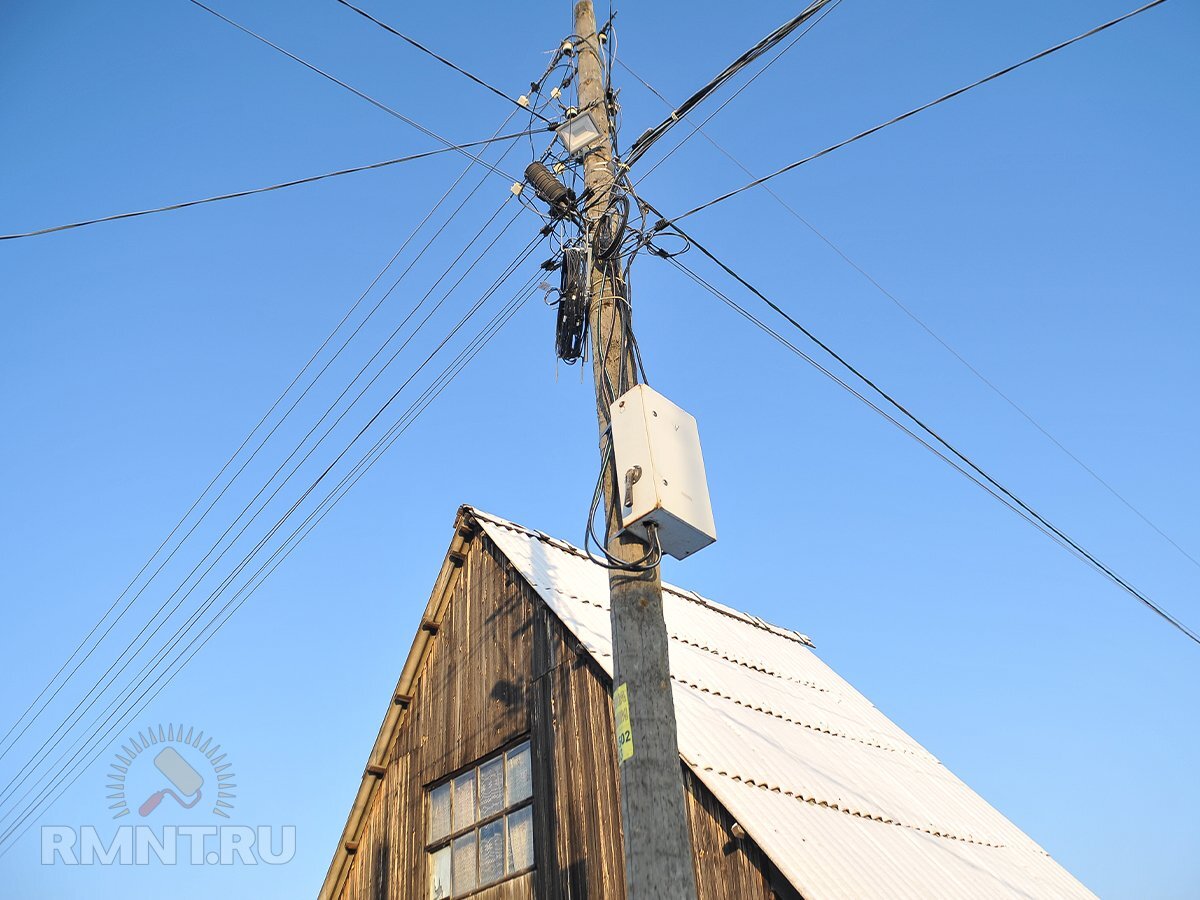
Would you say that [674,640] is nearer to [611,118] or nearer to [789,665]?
[789,665]

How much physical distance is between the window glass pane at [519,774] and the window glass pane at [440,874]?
4.36 feet

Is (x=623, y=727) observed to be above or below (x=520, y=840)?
below

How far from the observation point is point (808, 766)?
1134cm

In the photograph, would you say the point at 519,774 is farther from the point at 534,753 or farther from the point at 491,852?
the point at 491,852

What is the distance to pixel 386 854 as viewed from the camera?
12797 millimetres

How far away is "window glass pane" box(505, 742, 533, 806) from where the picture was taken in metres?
11.2

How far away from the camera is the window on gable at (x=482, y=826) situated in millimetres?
11031

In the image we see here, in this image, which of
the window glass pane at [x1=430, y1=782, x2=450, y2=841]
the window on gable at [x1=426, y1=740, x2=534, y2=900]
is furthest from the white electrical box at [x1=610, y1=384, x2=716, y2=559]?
the window glass pane at [x1=430, y1=782, x2=450, y2=841]

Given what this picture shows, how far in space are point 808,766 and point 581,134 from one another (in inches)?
300

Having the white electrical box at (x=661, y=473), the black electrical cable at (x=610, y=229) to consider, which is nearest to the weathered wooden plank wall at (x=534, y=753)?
the white electrical box at (x=661, y=473)

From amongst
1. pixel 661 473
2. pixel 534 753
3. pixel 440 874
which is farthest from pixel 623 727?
pixel 440 874

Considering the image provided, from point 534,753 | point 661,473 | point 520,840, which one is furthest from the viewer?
point 534,753

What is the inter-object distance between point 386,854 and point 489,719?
2.48m

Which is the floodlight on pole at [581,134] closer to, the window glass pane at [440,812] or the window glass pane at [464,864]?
the window glass pane at [464,864]
